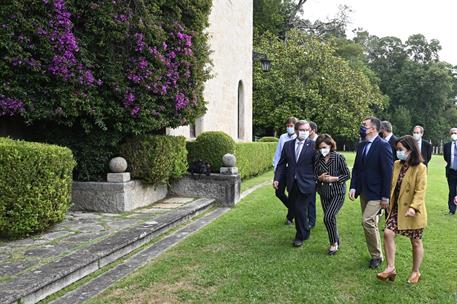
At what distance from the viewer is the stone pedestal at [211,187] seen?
9565mm

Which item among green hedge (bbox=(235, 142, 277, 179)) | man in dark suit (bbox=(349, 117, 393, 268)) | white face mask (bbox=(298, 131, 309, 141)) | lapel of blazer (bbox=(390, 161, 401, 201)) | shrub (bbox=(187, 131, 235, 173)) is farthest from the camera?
green hedge (bbox=(235, 142, 277, 179))

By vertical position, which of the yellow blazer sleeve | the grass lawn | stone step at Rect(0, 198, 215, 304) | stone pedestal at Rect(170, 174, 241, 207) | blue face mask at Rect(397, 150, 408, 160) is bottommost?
the grass lawn

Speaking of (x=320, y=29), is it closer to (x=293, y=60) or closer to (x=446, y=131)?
(x=293, y=60)

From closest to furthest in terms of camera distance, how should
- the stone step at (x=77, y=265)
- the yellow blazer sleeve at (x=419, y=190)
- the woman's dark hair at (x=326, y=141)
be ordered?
the stone step at (x=77, y=265) → the yellow blazer sleeve at (x=419, y=190) → the woman's dark hair at (x=326, y=141)

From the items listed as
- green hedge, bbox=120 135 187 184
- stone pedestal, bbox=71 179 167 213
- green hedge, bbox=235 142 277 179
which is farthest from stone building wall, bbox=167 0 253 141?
stone pedestal, bbox=71 179 167 213

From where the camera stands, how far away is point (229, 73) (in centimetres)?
1780

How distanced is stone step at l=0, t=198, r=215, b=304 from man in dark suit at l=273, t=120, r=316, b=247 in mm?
2176

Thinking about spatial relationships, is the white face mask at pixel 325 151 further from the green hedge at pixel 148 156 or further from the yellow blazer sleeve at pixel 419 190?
the green hedge at pixel 148 156

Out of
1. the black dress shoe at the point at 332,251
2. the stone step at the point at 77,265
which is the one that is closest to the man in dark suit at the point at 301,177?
the black dress shoe at the point at 332,251

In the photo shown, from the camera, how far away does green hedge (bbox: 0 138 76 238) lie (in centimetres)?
544

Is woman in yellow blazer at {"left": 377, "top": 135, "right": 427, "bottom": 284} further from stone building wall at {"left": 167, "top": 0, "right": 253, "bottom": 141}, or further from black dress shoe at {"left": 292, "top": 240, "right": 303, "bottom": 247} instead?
stone building wall at {"left": 167, "top": 0, "right": 253, "bottom": 141}

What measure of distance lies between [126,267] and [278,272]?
1.82 metres

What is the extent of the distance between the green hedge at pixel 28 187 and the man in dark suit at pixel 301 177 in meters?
3.34

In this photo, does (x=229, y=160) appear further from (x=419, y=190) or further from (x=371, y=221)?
(x=419, y=190)
